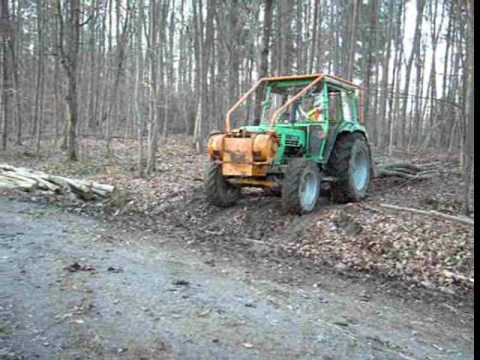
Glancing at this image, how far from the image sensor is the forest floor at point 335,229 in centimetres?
616

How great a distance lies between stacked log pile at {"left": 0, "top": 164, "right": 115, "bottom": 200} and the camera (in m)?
9.75

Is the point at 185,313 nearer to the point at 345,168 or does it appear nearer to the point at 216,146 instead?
the point at 216,146

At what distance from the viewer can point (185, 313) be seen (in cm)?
416

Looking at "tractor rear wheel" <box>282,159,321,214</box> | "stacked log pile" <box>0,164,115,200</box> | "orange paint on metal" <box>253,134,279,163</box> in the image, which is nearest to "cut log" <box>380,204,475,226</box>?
"tractor rear wheel" <box>282,159,321,214</box>

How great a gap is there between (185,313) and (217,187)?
4618 mm

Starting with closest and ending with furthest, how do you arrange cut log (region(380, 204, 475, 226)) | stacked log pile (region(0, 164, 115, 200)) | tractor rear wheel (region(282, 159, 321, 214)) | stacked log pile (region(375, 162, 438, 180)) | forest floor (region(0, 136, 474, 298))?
forest floor (region(0, 136, 474, 298)), cut log (region(380, 204, 475, 226)), tractor rear wheel (region(282, 159, 321, 214)), stacked log pile (region(0, 164, 115, 200)), stacked log pile (region(375, 162, 438, 180))

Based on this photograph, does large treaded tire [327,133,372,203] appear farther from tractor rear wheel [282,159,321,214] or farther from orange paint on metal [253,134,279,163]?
orange paint on metal [253,134,279,163]

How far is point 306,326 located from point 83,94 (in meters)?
27.2

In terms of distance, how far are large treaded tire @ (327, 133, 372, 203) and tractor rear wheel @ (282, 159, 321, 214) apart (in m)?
0.71

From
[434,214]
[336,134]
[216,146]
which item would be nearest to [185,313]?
[216,146]

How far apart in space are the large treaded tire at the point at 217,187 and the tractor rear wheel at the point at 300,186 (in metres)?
1.30

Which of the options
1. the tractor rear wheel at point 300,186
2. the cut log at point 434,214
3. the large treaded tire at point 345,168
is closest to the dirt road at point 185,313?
the tractor rear wheel at point 300,186

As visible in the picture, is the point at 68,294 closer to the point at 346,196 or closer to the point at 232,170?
the point at 232,170

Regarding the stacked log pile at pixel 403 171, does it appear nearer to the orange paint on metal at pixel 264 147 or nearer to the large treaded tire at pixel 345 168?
the large treaded tire at pixel 345 168
